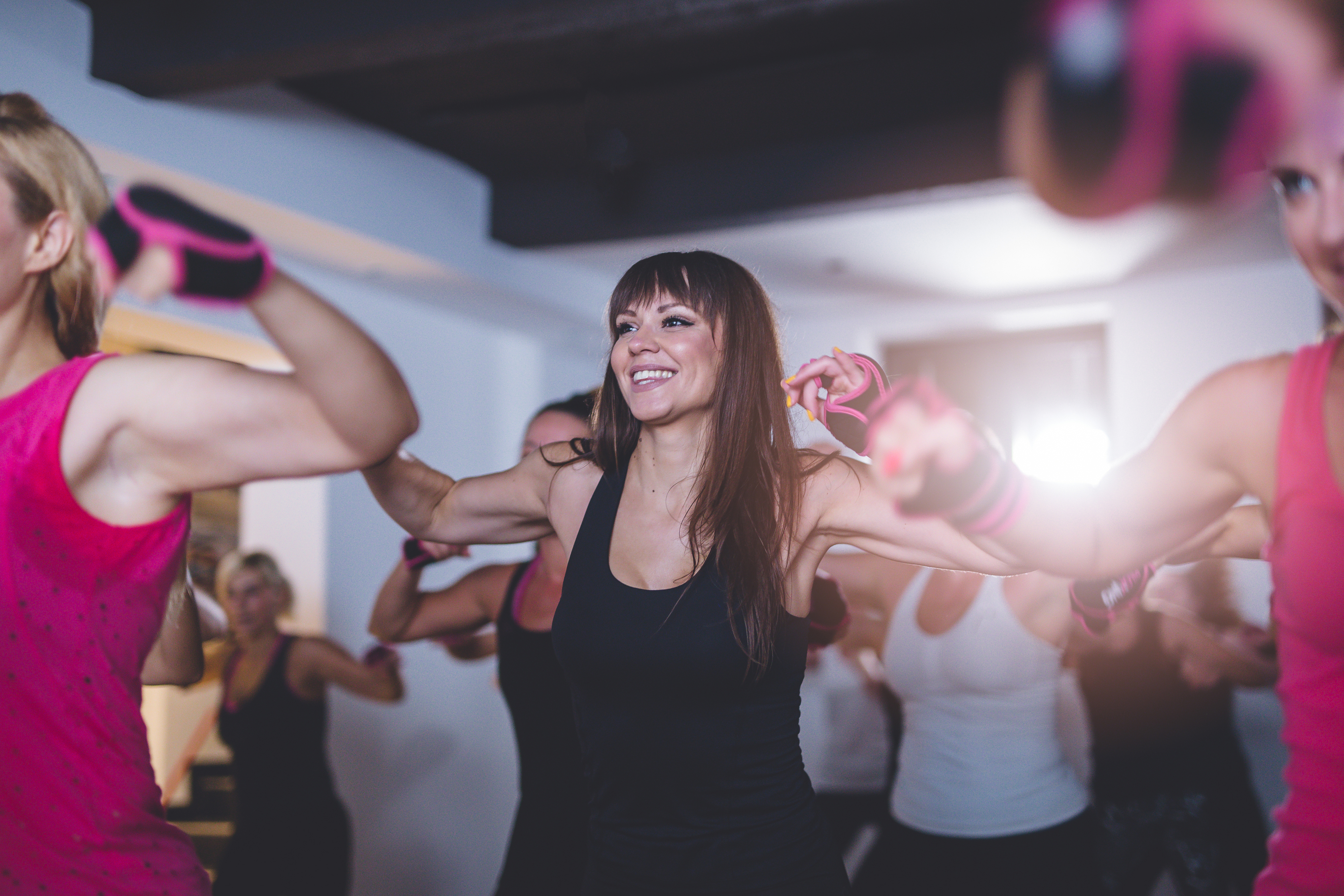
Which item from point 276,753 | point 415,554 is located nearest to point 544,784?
point 415,554

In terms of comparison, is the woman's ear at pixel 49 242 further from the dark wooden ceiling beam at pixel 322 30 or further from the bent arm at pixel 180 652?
the dark wooden ceiling beam at pixel 322 30

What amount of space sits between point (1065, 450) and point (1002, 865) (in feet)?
11.9

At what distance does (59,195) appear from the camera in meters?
1.00

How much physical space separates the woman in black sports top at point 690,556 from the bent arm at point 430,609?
89 cm

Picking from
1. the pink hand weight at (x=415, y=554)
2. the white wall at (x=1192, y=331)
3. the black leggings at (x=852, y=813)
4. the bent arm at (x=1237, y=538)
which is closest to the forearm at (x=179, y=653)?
the pink hand weight at (x=415, y=554)

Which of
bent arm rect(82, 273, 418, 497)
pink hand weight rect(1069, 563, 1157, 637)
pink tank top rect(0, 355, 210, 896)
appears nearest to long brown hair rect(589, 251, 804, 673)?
pink hand weight rect(1069, 563, 1157, 637)

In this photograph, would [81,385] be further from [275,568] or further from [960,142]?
[960,142]

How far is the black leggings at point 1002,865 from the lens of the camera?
2051mm

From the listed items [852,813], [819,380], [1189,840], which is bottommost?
[852,813]

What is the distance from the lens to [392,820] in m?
4.32

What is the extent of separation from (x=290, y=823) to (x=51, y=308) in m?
2.31

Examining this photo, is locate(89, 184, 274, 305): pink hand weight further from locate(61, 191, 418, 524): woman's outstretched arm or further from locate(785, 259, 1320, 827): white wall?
locate(785, 259, 1320, 827): white wall

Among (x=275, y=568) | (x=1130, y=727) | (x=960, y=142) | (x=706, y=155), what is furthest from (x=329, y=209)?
(x=1130, y=727)

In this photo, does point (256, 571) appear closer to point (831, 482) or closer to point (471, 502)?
point (471, 502)
